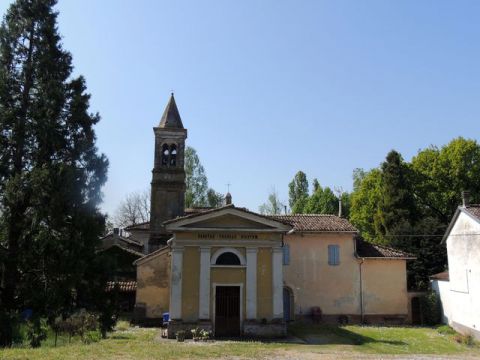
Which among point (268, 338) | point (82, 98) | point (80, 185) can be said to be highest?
point (82, 98)

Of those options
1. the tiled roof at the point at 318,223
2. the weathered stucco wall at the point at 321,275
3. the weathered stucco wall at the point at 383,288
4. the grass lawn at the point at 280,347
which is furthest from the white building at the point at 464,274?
the tiled roof at the point at 318,223

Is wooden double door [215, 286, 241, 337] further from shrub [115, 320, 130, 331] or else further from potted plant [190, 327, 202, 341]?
shrub [115, 320, 130, 331]

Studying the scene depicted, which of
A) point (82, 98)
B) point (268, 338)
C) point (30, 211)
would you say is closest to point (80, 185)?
A: point (30, 211)

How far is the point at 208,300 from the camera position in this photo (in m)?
20.4

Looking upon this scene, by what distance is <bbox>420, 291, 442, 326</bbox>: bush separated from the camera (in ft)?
88.4

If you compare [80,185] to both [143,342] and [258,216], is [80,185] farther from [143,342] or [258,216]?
[258,216]

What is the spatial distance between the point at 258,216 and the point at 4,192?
38.9 ft

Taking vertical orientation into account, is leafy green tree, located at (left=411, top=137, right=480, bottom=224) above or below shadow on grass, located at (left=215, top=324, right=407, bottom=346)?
above

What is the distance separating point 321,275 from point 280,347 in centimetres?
1062

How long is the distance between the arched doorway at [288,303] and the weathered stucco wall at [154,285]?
7150 millimetres

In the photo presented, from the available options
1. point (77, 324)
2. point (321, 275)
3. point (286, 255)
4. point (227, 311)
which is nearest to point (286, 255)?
point (286, 255)

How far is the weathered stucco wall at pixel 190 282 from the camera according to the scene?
20312mm

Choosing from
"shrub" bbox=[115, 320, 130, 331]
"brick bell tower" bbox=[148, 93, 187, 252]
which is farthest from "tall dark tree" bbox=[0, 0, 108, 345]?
"brick bell tower" bbox=[148, 93, 187, 252]

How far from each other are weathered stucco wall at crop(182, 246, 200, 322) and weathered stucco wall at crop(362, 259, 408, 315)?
1213cm
